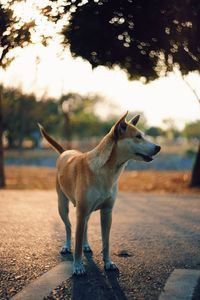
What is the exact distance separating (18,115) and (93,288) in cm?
5147

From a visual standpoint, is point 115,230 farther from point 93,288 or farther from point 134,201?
point 134,201

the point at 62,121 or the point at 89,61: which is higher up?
the point at 89,61

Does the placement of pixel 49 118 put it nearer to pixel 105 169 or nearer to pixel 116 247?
pixel 116 247

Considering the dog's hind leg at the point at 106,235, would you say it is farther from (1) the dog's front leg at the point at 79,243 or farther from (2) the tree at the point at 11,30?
(2) the tree at the point at 11,30

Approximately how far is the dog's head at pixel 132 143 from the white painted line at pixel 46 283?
63.0 inches

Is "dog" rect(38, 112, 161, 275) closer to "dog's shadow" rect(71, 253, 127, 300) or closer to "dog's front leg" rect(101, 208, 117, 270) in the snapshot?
"dog's front leg" rect(101, 208, 117, 270)

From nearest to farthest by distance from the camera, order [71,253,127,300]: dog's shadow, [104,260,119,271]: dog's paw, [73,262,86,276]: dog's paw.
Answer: [71,253,127,300]: dog's shadow, [73,262,86,276]: dog's paw, [104,260,119,271]: dog's paw

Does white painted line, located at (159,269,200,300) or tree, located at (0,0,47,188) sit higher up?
tree, located at (0,0,47,188)

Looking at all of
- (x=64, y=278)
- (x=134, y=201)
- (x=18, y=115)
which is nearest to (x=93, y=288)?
(x=64, y=278)

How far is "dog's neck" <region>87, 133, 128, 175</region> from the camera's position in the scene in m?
5.99

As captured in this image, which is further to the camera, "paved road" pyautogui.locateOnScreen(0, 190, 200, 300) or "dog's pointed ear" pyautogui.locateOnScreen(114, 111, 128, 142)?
"dog's pointed ear" pyautogui.locateOnScreen(114, 111, 128, 142)

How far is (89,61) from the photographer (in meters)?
6.47

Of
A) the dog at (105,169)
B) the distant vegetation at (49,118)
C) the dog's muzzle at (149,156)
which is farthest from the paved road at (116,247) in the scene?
the distant vegetation at (49,118)

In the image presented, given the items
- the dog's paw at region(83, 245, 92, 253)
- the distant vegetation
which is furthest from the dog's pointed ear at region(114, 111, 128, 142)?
the distant vegetation
